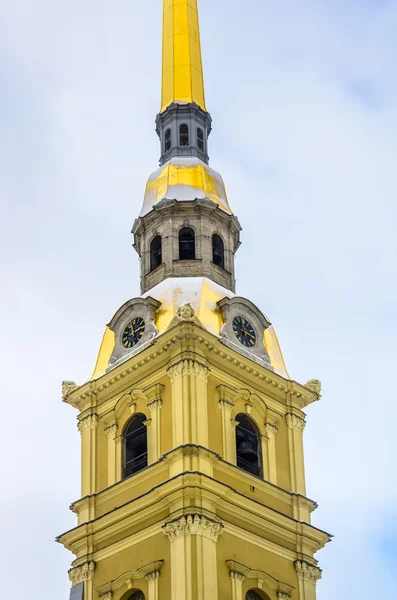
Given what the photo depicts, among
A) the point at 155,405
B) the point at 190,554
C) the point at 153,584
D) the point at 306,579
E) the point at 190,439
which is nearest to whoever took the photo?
the point at 190,554

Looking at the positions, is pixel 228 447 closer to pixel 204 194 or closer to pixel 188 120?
pixel 204 194

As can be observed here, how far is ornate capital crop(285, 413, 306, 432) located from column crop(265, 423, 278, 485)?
0.84m

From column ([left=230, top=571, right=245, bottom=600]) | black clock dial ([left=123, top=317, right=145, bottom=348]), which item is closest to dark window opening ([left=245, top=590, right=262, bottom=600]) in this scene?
column ([left=230, top=571, right=245, bottom=600])

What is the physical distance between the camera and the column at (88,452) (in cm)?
5422

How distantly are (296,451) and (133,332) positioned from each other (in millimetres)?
7316

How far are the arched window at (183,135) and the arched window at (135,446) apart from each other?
14080 mm

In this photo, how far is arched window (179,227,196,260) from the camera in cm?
5869

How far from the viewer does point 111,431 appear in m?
54.8

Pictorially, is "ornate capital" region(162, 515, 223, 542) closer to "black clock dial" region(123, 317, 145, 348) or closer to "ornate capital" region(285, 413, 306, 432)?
"ornate capital" region(285, 413, 306, 432)

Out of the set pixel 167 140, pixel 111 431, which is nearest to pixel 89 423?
pixel 111 431

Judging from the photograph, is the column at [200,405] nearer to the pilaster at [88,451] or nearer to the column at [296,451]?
the column at [296,451]

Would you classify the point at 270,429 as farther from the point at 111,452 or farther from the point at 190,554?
the point at 190,554

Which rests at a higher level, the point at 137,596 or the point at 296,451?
the point at 296,451

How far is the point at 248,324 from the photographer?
5641 cm
